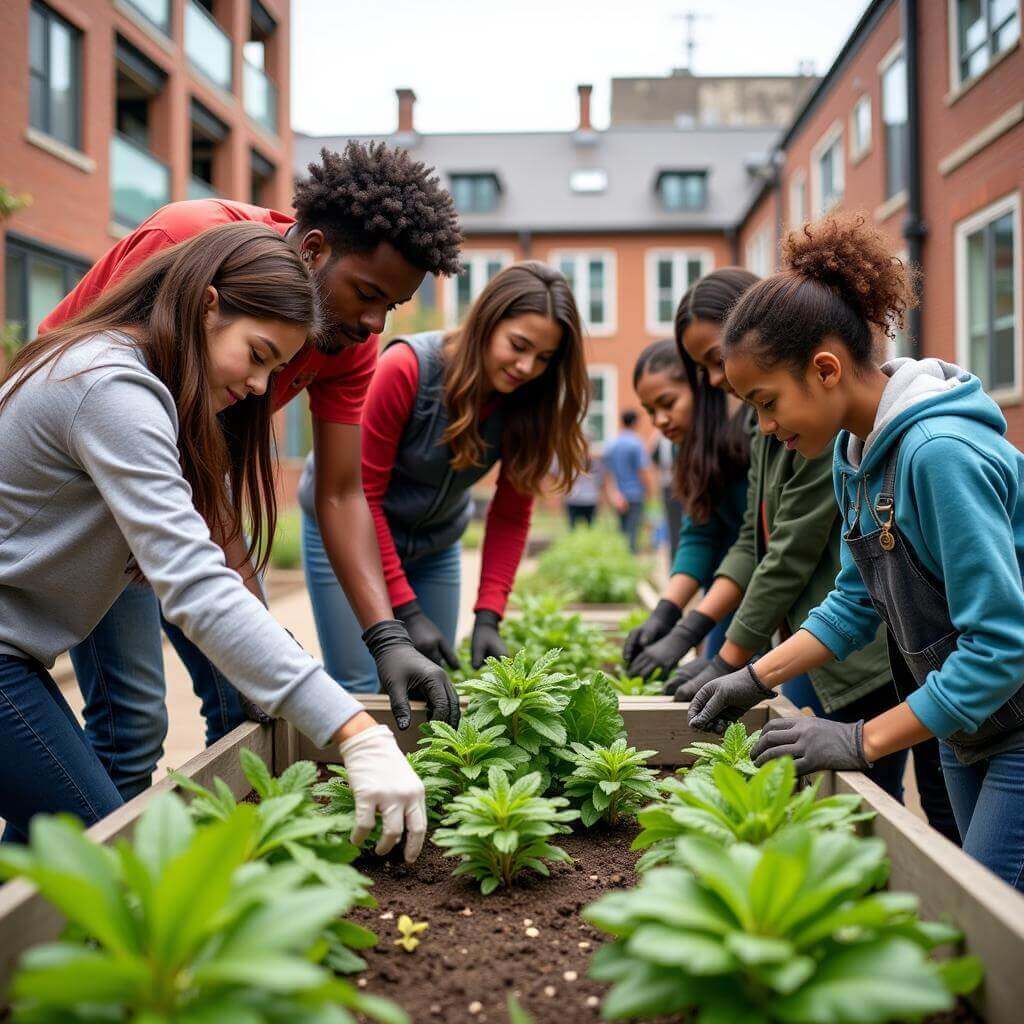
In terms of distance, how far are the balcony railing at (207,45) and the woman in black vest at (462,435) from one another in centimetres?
1319

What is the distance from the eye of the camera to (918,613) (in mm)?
1890

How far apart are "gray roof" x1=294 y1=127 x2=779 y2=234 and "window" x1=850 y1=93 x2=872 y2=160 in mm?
13860

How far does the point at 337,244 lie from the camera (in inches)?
102

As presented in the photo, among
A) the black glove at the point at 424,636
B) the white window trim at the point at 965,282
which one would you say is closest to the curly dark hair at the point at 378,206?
the black glove at the point at 424,636

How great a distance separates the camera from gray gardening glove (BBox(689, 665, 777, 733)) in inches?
87.8

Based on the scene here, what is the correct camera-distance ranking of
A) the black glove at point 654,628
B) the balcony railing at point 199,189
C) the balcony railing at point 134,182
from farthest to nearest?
the balcony railing at point 199,189, the balcony railing at point 134,182, the black glove at point 654,628

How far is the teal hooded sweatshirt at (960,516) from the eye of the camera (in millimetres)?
1625

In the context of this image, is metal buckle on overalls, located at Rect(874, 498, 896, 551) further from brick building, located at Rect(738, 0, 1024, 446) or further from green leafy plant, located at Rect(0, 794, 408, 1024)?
brick building, located at Rect(738, 0, 1024, 446)

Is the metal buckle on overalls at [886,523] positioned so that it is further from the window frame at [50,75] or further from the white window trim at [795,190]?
the white window trim at [795,190]

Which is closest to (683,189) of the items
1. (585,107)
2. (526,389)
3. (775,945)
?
(585,107)

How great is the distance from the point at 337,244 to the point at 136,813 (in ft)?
5.03

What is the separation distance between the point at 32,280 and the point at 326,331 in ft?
31.2

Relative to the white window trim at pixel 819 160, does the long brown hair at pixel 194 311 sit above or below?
below

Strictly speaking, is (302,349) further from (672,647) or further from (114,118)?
(114,118)
